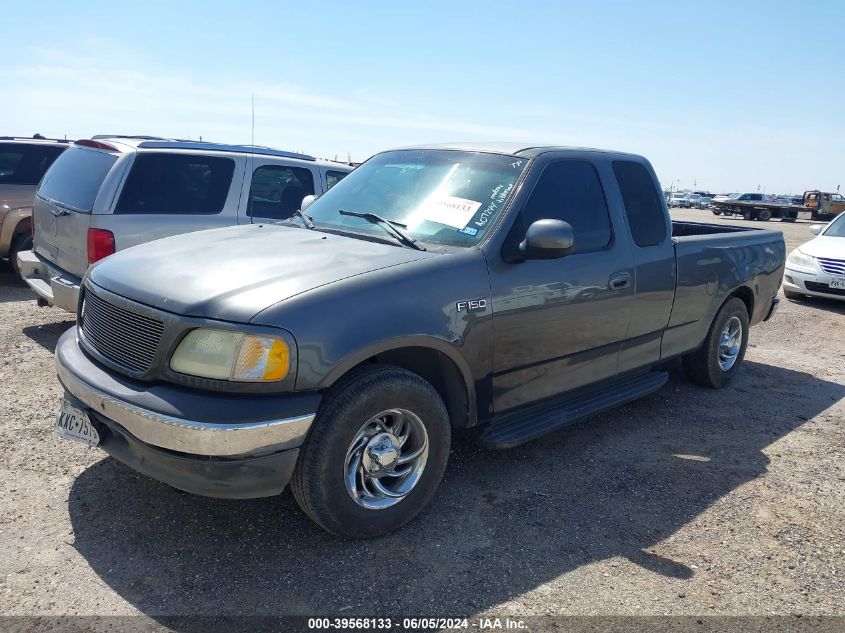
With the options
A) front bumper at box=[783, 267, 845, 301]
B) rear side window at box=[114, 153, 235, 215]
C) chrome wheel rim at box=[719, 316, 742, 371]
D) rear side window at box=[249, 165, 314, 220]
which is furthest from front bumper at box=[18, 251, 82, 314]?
front bumper at box=[783, 267, 845, 301]

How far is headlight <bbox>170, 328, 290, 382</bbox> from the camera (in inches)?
110

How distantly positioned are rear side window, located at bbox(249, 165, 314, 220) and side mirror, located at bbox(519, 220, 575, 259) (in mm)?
3859

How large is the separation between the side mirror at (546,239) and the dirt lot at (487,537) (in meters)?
1.36

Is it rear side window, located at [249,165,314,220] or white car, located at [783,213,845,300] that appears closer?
rear side window, located at [249,165,314,220]

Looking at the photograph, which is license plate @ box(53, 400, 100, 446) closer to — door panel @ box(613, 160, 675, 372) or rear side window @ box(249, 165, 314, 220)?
door panel @ box(613, 160, 675, 372)

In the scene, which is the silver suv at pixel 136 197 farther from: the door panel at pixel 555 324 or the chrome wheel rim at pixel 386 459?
the door panel at pixel 555 324

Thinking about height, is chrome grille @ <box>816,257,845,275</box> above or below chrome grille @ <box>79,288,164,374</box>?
above

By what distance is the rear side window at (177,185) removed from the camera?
5980 millimetres

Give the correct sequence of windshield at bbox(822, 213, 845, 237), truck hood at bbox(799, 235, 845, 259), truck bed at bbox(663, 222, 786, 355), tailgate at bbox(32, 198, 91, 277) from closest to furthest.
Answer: truck bed at bbox(663, 222, 786, 355) → tailgate at bbox(32, 198, 91, 277) → truck hood at bbox(799, 235, 845, 259) → windshield at bbox(822, 213, 845, 237)

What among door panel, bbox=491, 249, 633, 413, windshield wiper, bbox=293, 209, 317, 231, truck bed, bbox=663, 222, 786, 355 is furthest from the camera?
truck bed, bbox=663, 222, 786, 355

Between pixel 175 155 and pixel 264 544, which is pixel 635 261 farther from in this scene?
pixel 175 155

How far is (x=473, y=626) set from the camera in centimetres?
272

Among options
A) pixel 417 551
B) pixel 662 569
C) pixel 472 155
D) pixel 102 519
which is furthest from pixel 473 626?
pixel 472 155

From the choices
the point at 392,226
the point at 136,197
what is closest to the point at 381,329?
the point at 392,226
